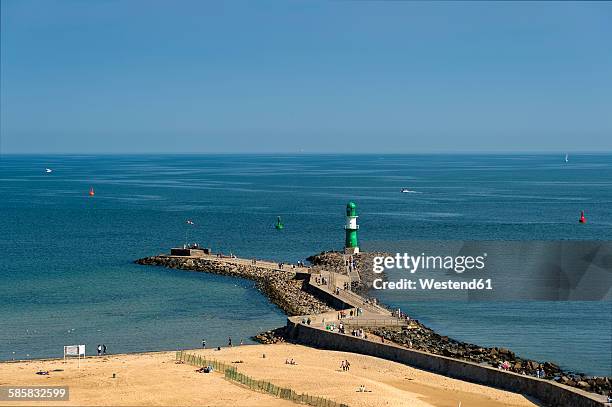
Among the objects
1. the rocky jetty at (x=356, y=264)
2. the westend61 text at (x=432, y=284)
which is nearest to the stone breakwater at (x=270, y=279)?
the rocky jetty at (x=356, y=264)

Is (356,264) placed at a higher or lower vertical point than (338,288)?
lower

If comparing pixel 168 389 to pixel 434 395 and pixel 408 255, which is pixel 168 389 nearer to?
pixel 434 395

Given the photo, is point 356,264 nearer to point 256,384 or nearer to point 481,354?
point 481,354

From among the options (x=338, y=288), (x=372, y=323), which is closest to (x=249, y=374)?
(x=372, y=323)

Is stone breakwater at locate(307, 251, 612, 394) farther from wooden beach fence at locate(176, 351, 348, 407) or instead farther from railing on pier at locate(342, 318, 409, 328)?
wooden beach fence at locate(176, 351, 348, 407)

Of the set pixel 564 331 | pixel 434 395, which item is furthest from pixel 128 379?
pixel 564 331

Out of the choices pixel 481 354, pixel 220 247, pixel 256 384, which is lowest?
pixel 220 247

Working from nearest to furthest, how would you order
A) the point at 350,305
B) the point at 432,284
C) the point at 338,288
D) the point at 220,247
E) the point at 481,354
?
the point at 481,354 < the point at 350,305 < the point at 338,288 < the point at 432,284 < the point at 220,247
